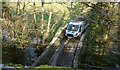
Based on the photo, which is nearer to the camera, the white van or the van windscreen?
the white van

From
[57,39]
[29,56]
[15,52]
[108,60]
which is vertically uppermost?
[57,39]

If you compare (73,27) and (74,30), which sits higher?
(73,27)

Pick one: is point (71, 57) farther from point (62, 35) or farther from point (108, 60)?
point (108, 60)

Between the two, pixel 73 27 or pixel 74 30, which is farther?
pixel 73 27

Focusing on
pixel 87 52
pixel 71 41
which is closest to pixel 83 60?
pixel 87 52

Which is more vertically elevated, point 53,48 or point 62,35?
point 62,35

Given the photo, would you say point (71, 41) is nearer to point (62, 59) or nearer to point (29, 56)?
point (62, 59)

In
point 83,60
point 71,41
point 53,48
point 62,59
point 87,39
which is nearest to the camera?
point 62,59

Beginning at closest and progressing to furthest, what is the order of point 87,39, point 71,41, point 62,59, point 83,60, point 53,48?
point 62,59
point 53,48
point 83,60
point 71,41
point 87,39

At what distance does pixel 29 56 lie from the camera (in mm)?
12672

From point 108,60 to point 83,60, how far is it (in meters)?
3.90

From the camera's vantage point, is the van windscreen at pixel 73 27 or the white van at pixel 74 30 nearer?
the white van at pixel 74 30

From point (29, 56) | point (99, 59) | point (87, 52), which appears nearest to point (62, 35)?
point (87, 52)

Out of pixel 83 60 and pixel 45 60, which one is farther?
pixel 83 60
